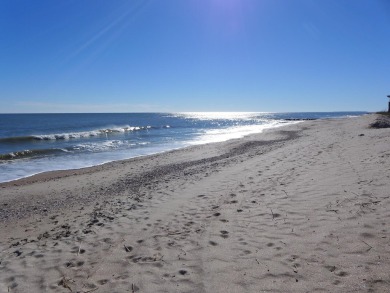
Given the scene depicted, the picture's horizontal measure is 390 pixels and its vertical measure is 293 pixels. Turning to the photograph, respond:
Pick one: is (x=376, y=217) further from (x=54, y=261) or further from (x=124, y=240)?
(x=54, y=261)

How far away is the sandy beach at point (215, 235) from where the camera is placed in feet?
12.9

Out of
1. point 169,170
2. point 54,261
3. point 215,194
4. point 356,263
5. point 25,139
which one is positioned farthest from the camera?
point 25,139

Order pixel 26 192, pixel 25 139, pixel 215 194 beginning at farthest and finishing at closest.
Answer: pixel 25 139
pixel 26 192
pixel 215 194

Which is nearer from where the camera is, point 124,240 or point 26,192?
point 124,240

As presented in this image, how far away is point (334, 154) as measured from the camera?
11.9 m

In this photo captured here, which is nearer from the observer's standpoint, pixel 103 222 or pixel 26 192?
pixel 103 222

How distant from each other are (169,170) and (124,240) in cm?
778

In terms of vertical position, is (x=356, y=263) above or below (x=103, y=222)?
above

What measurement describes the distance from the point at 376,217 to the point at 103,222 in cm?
555

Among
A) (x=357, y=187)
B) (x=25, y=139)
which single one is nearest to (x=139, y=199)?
(x=357, y=187)

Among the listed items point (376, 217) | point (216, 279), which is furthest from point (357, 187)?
point (216, 279)

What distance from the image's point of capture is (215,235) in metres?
5.37

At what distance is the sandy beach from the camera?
3.94 meters

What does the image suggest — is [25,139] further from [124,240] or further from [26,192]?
[124,240]
